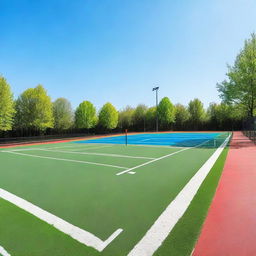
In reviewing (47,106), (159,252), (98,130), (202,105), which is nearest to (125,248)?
(159,252)

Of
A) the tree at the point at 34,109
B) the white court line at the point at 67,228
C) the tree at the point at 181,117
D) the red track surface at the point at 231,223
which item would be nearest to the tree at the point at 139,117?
the tree at the point at 181,117

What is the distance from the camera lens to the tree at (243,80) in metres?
17.5

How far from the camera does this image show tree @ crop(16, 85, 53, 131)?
3098 cm

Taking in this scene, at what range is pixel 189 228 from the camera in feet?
9.34

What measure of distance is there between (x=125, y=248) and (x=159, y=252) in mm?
473

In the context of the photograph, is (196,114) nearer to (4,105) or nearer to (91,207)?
(4,105)

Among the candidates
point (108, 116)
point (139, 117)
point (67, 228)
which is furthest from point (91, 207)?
point (139, 117)

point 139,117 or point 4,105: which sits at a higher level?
point 139,117

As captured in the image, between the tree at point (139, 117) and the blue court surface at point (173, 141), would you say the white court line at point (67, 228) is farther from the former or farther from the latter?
the tree at point (139, 117)

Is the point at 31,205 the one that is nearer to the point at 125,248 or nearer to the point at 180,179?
the point at 125,248

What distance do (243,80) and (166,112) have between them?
3791 centimetres

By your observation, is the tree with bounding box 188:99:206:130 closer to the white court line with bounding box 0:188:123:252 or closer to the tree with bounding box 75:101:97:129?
the tree with bounding box 75:101:97:129

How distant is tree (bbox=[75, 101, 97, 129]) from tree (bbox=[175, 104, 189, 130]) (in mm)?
28947

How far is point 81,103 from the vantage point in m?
46.8
